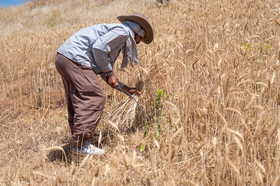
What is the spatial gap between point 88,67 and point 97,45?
205mm

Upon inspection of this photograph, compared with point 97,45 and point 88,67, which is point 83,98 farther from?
point 97,45

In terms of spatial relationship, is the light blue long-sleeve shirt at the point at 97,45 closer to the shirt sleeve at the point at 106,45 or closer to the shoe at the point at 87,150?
the shirt sleeve at the point at 106,45

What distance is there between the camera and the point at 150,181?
1610mm

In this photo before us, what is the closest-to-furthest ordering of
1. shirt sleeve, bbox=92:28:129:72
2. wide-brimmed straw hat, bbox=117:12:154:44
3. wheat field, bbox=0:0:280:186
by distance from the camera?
1. wheat field, bbox=0:0:280:186
2. shirt sleeve, bbox=92:28:129:72
3. wide-brimmed straw hat, bbox=117:12:154:44

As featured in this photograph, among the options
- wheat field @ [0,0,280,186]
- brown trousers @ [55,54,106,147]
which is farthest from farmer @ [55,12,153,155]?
wheat field @ [0,0,280,186]

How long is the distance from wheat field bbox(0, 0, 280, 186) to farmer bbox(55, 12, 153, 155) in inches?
9.5

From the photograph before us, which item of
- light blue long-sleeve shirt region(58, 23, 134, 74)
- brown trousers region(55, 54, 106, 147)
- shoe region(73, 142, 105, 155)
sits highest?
light blue long-sleeve shirt region(58, 23, 134, 74)

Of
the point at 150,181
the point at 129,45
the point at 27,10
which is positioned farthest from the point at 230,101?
the point at 27,10

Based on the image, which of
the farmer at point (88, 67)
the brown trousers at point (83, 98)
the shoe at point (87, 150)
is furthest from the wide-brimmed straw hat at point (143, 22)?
the shoe at point (87, 150)

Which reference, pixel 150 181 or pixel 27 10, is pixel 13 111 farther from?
pixel 27 10

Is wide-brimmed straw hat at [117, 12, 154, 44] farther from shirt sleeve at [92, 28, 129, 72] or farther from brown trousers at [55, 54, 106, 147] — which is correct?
brown trousers at [55, 54, 106, 147]

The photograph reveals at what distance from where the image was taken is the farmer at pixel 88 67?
77.8 inches

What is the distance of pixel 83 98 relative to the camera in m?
2.01

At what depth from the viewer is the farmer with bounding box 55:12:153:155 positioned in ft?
6.48
